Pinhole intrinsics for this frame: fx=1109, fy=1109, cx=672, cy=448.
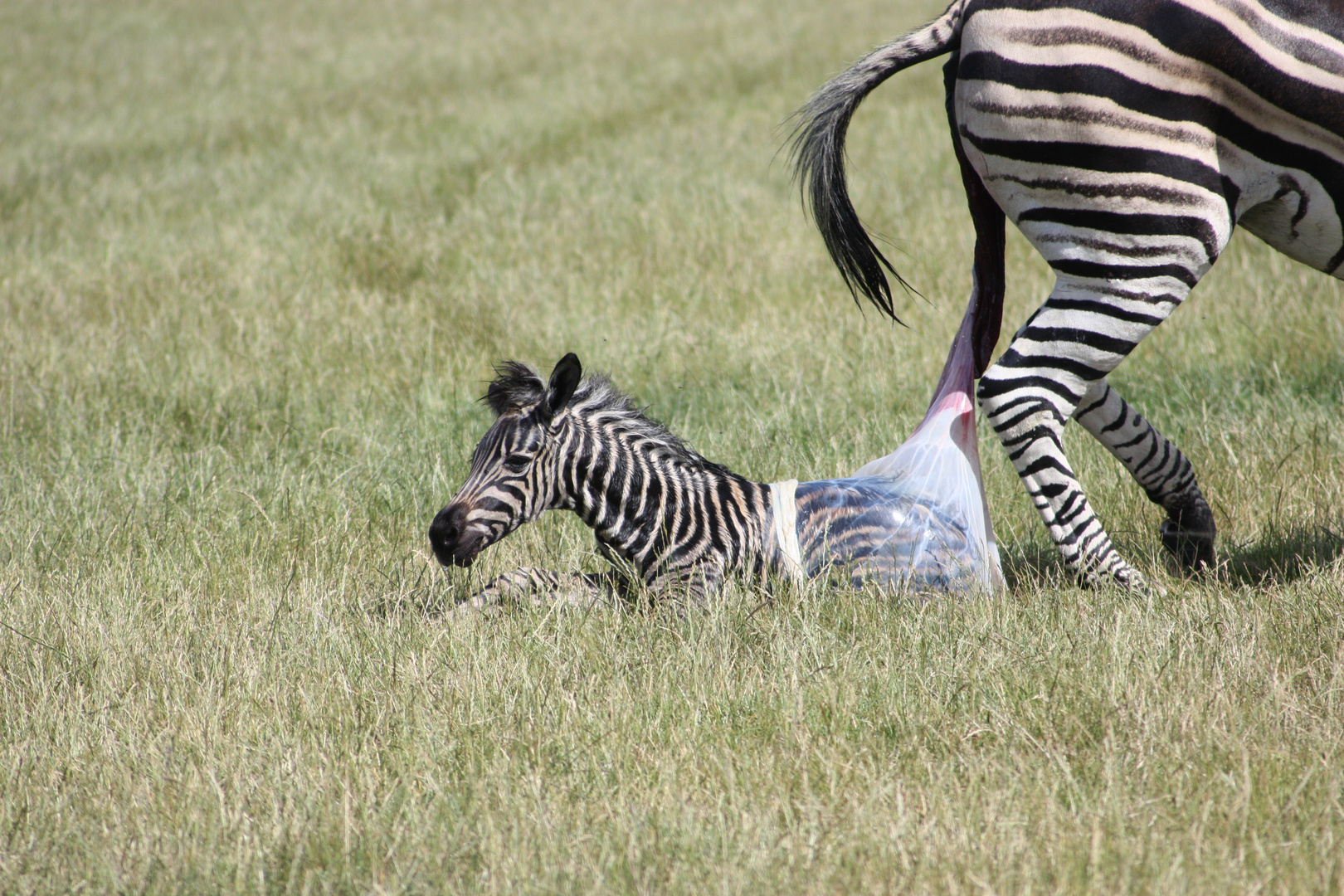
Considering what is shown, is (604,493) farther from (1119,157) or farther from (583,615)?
(1119,157)

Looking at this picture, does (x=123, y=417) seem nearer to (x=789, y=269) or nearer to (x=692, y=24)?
(x=789, y=269)

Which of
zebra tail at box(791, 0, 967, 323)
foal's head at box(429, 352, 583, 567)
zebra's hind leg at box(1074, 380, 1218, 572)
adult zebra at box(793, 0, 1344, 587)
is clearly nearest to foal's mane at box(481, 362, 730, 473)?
foal's head at box(429, 352, 583, 567)

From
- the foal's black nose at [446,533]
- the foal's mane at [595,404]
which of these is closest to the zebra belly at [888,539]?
the foal's mane at [595,404]

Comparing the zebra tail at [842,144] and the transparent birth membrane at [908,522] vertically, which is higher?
the zebra tail at [842,144]

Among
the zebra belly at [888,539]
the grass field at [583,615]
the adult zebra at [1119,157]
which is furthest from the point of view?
the zebra belly at [888,539]

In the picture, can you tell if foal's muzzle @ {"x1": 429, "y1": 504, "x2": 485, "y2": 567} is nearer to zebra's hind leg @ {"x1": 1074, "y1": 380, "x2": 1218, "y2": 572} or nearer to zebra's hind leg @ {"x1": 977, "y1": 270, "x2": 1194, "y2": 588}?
zebra's hind leg @ {"x1": 977, "y1": 270, "x2": 1194, "y2": 588}

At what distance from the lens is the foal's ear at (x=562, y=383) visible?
11.3ft

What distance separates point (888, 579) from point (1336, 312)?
3.94 metres

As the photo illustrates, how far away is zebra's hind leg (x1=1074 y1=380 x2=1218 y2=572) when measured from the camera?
4.08 m

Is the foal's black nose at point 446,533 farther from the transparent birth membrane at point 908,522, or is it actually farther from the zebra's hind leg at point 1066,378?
the zebra's hind leg at point 1066,378

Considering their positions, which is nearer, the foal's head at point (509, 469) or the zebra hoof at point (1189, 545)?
the foal's head at point (509, 469)

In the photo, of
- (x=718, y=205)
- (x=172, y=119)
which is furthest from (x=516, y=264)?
(x=172, y=119)

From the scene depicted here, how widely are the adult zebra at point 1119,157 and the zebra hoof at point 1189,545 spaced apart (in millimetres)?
541

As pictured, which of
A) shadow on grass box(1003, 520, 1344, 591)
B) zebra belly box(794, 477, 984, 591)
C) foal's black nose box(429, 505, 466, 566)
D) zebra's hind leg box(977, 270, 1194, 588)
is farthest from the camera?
shadow on grass box(1003, 520, 1344, 591)
